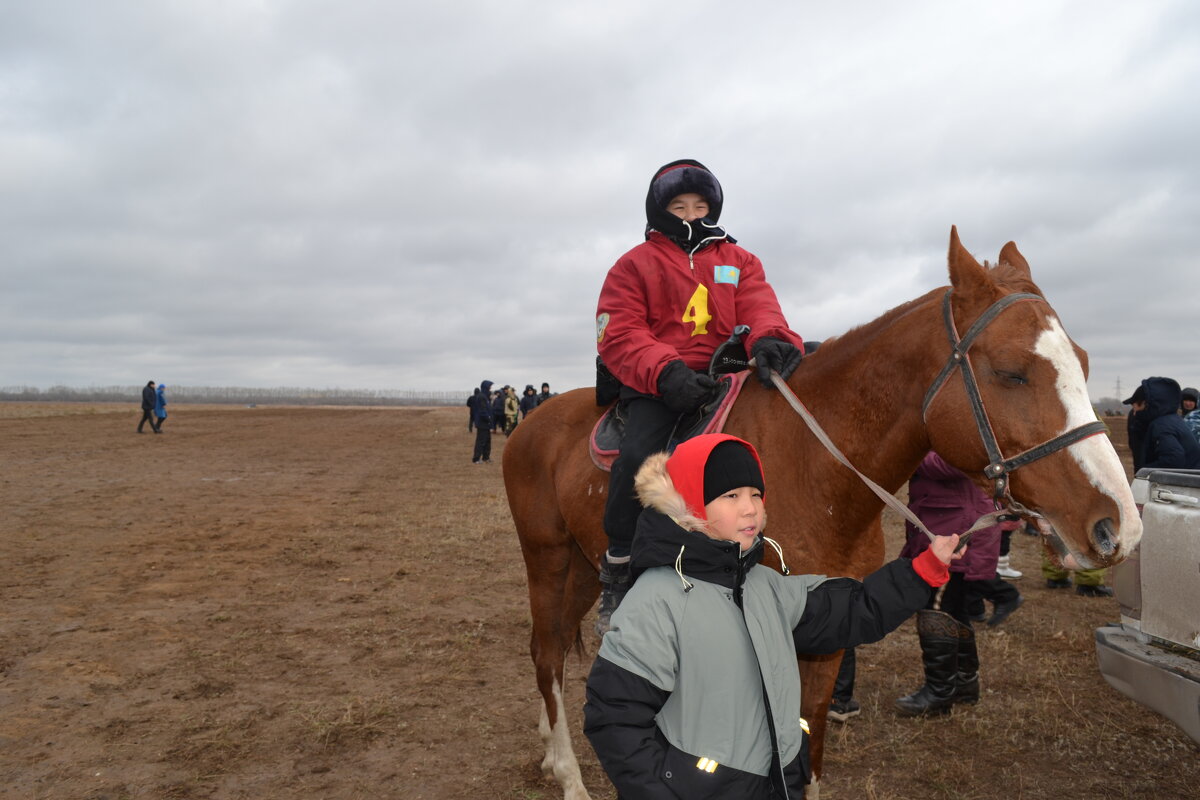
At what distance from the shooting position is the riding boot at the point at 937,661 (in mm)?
5078

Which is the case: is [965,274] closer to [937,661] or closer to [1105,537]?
[1105,537]

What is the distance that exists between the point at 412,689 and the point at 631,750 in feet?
14.0

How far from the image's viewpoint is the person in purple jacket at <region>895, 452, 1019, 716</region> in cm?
507

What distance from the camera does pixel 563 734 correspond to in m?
4.23

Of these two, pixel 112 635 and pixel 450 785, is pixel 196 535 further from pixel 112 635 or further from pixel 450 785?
pixel 450 785

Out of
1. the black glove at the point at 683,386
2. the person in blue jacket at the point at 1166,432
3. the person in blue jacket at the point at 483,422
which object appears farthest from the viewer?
the person in blue jacket at the point at 483,422

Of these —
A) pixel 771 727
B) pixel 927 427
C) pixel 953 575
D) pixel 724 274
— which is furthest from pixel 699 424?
pixel 953 575

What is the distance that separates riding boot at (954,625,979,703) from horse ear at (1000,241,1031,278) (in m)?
3.38

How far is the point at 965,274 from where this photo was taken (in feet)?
8.67

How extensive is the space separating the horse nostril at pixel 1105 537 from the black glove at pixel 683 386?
147 centimetres

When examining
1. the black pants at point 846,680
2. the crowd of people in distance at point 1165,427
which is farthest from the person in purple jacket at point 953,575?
the crowd of people in distance at point 1165,427

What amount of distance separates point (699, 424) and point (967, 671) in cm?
364

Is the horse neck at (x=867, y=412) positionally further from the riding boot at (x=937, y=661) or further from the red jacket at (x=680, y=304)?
the riding boot at (x=937, y=661)

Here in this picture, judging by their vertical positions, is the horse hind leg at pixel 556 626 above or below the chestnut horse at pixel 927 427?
below
